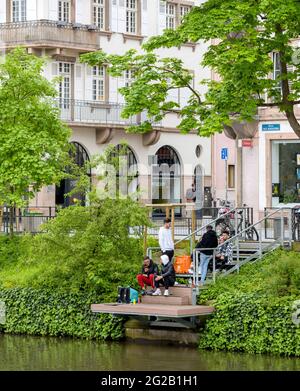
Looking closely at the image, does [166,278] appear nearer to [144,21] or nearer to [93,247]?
[93,247]

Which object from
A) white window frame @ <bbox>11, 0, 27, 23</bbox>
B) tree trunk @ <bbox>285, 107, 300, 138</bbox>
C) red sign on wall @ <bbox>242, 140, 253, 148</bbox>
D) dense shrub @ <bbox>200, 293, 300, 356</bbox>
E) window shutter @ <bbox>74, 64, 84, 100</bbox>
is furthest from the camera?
window shutter @ <bbox>74, 64, 84, 100</bbox>

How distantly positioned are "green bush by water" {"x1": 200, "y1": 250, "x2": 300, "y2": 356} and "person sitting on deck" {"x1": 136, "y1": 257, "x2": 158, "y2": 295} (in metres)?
1.63

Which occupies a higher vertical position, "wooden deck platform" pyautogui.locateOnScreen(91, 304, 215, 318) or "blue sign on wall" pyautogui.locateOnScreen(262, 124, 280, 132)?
"blue sign on wall" pyautogui.locateOnScreen(262, 124, 280, 132)

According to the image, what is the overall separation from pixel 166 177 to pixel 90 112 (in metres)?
6.65

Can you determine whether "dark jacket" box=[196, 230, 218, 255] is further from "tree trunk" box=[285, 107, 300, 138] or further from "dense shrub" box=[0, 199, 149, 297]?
"tree trunk" box=[285, 107, 300, 138]

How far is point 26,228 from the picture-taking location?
166 feet

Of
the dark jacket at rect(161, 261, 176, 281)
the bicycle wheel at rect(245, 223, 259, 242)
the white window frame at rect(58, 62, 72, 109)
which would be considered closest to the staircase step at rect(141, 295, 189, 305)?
the dark jacket at rect(161, 261, 176, 281)

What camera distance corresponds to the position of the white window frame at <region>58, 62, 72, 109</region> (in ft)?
206

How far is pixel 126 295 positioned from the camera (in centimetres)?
3869

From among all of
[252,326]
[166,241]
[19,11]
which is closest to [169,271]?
[166,241]

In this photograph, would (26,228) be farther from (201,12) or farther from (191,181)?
(191,181)

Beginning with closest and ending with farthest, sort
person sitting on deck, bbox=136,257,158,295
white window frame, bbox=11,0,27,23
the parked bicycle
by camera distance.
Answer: person sitting on deck, bbox=136,257,158,295
the parked bicycle
white window frame, bbox=11,0,27,23
